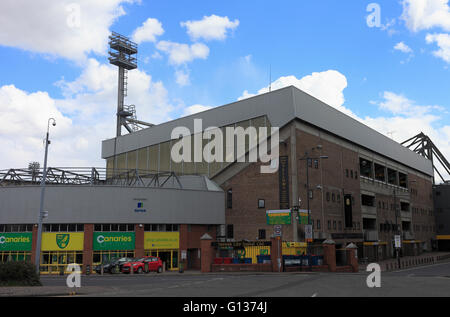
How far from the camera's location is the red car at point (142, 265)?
38.8 metres

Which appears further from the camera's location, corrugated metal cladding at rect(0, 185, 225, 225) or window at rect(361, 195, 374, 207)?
window at rect(361, 195, 374, 207)

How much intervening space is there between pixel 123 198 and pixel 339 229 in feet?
94.6

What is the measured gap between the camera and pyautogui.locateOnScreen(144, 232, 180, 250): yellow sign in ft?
154

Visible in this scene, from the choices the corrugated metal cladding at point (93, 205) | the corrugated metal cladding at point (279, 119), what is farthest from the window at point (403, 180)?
the corrugated metal cladding at point (93, 205)

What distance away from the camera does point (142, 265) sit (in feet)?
130

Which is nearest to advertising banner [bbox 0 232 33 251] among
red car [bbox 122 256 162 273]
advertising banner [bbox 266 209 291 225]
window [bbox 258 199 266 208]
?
red car [bbox 122 256 162 273]

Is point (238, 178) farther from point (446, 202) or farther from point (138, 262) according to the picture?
point (446, 202)

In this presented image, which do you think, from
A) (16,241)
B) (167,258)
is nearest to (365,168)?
(167,258)

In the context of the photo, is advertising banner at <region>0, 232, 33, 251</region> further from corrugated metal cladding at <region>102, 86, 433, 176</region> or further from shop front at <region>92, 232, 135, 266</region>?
corrugated metal cladding at <region>102, 86, 433, 176</region>

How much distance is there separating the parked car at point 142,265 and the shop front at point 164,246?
4.97 meters

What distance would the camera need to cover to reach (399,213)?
266 ft

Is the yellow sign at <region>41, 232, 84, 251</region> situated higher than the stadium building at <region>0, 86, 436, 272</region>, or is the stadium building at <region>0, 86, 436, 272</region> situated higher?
the stadium building at <region>0, 86, 436, 272</region>

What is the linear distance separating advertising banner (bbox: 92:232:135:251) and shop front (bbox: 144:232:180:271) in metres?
1.68
